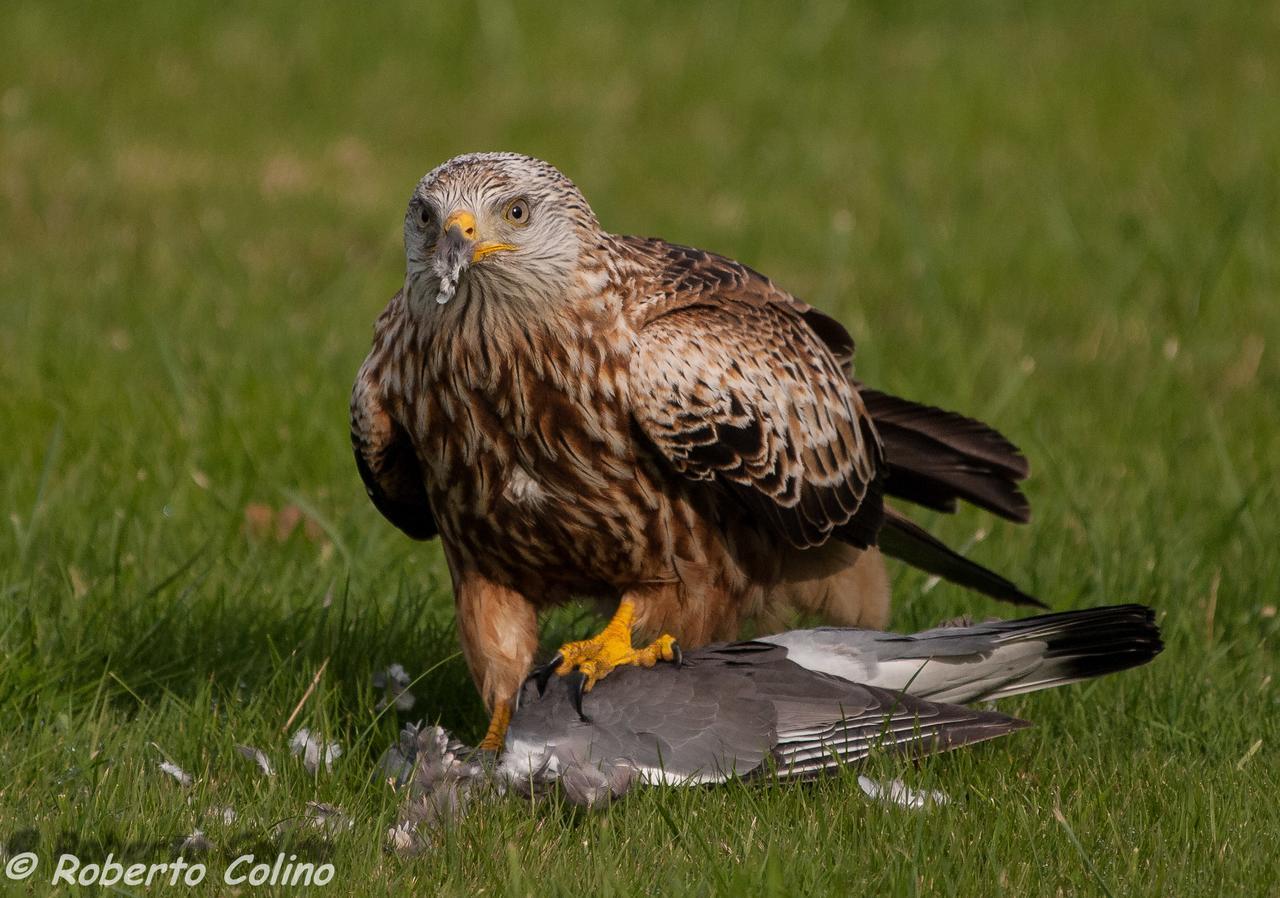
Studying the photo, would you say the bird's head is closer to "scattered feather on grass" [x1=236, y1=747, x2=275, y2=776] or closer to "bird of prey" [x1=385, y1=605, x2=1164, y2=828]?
"bird of prey" [x1=385, y1=605, x2=1164, y2=828]

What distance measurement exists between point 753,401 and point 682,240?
4.78 metres

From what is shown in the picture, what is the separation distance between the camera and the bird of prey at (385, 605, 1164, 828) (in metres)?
4.71

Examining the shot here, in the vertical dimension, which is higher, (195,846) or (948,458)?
(948,458)

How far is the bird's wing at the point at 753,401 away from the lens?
A: 4.98m

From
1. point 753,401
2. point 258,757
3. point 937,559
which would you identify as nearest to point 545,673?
point 258,757

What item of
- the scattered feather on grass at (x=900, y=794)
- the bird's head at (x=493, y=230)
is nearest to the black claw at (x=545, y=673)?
the scattered feather on grass at (x=900, y=794)

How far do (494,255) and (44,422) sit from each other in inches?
127

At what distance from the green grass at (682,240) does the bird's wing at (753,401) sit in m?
0.86

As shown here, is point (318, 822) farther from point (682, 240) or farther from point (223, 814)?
point (682, 240)

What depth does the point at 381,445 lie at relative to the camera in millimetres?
5250

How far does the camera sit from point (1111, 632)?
16.3 feet

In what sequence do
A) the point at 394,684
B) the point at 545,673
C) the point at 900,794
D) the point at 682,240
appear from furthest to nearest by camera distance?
the point at 682,240 → the point at 394,684 → the point at 545,673 → the point at 900,794

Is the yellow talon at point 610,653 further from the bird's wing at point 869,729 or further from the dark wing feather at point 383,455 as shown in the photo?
the dark wing feather at point 383,455

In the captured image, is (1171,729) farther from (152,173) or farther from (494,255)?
(152,173)
